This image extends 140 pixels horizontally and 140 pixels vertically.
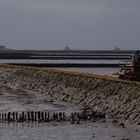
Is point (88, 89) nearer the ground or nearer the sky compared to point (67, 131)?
nearer the sky

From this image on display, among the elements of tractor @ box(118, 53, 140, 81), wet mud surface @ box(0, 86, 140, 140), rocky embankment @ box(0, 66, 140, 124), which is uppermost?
tractor @ box(118, 53, 140, 81)

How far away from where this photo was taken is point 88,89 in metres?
47.0

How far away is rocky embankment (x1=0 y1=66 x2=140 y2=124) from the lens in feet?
124

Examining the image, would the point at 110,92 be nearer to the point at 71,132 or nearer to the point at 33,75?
the point at 71,132

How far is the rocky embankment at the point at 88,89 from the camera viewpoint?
37.7 metres

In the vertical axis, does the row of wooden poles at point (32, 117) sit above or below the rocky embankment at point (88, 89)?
below

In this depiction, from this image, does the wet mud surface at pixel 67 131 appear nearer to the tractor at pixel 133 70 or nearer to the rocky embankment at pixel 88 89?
the rocky embankment at pixel 88 89

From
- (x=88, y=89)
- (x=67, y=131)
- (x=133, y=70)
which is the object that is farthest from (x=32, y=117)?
(x=133, y=70)

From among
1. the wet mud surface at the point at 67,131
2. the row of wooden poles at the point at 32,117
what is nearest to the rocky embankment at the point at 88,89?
the wet mud surface at the point at 67,131

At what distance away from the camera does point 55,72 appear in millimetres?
60906

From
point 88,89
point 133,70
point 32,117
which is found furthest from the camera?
point 88,89

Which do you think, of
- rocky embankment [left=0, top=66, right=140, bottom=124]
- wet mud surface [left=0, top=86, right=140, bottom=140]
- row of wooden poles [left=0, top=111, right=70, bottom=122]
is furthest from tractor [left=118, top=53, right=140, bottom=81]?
row of wooden poles [left=0, top=111, right=70, bottom=122]

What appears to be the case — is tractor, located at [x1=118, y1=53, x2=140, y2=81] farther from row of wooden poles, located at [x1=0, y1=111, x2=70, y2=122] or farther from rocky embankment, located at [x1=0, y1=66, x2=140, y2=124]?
row of wooden poles, located at [x1=0, y1=111, x2=70, y2=122]

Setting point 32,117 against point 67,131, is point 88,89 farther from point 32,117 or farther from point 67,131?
point 67,131
